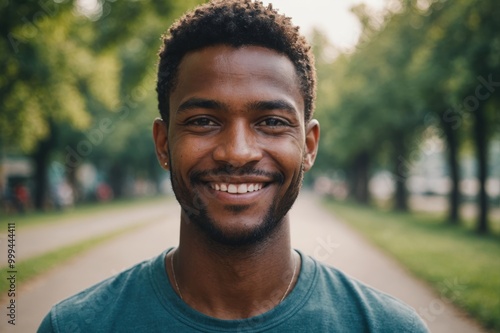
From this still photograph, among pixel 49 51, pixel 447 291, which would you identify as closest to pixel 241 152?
pixel 447 291

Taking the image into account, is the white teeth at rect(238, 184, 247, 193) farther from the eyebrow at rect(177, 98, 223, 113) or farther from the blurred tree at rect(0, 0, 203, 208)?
the blurred tree at rect(0, 0, 203, 208)

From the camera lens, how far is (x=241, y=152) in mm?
1819

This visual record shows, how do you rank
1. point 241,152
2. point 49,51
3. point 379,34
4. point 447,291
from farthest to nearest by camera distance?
1. point 379,34
2. point 49,51
3. point 447,291
4. point 241,152

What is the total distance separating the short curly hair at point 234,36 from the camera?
6.34 feet

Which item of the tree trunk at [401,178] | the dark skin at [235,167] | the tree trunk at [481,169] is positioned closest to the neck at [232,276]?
the dark skin at [235,167]

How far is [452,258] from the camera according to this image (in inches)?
447

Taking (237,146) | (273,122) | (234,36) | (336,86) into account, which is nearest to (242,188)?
(237,146)

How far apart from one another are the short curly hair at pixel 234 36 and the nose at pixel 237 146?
35cm

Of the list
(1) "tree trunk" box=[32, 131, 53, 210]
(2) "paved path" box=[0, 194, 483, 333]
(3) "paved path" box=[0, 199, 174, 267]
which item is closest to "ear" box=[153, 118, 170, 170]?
(2) "paved path" box=[0, 194, 483, 333]

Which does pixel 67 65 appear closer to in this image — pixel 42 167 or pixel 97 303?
pixel 42 167

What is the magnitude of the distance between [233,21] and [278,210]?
2.63 feet

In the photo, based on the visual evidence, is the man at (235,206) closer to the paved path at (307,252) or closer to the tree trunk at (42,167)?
the paved path at (307,252)

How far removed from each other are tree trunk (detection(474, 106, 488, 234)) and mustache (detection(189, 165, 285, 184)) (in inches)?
665

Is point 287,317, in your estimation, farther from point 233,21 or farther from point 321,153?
point 321,153
